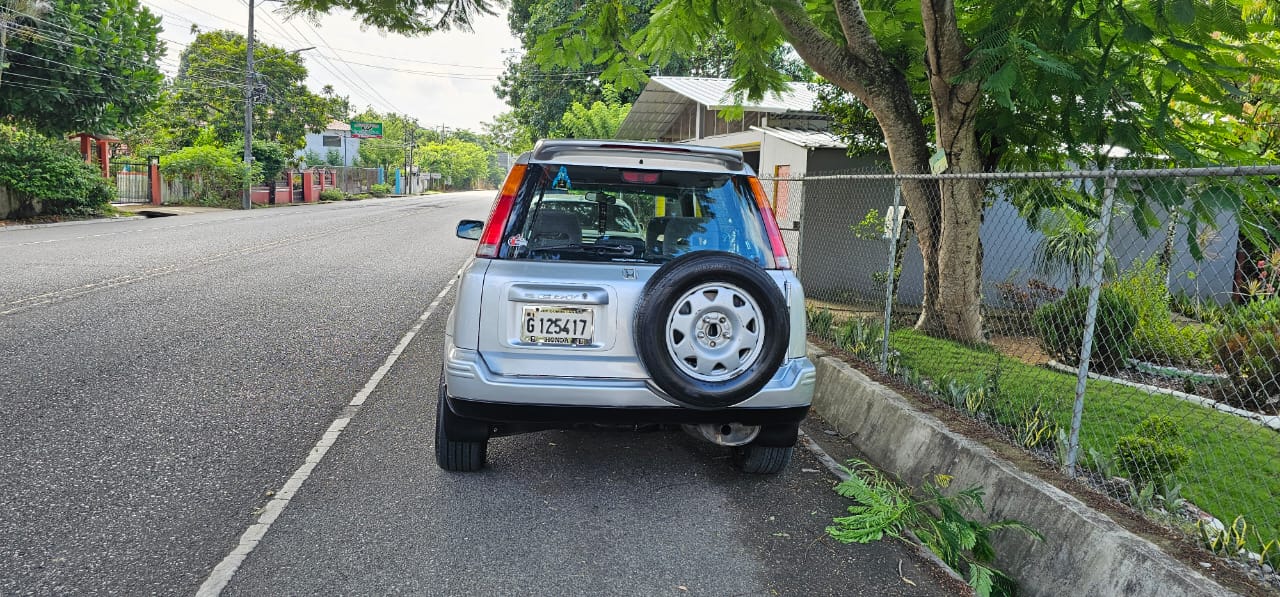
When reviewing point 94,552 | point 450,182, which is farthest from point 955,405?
point 450,182

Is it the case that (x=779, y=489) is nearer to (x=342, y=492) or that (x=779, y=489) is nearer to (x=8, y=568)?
(x=342, y=492)

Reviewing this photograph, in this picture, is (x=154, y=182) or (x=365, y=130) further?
(x=365, y=130)

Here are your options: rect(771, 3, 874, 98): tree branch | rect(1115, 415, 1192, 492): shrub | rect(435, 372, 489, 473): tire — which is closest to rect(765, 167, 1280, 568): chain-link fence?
rect(1115, 415, 1192, 492): shrub

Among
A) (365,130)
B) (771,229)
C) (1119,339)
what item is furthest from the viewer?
(365,130)

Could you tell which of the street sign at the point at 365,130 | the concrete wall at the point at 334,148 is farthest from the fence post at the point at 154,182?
the concrete wall at the point at 334,148

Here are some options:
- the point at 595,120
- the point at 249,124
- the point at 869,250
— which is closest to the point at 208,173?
the point at 249,124

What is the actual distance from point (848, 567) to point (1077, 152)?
4921 mm

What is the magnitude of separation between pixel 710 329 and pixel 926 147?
5336 millimetres

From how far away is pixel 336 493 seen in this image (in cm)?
416

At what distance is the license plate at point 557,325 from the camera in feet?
12.8

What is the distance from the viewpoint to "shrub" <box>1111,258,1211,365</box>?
6.91 m

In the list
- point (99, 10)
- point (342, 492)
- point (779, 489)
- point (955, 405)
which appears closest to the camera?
point (342, 492)

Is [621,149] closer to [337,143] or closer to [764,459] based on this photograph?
[764,459]

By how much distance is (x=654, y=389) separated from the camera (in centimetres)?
389
